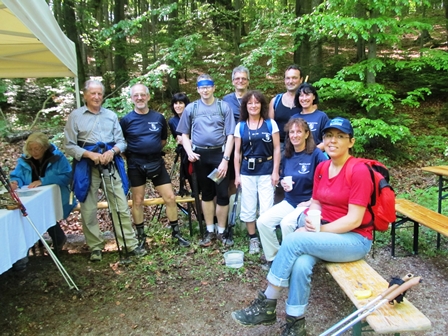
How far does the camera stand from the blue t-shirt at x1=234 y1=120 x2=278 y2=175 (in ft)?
12.3

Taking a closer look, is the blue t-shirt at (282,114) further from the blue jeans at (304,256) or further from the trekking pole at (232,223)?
the blue jeans at (304,256)

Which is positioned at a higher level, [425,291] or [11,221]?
[11,221]

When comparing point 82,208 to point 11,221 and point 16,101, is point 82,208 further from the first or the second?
point 16,101

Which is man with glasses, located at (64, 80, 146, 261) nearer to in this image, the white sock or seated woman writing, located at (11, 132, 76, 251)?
seated woman writing, located at (11, 132, 76, 251)

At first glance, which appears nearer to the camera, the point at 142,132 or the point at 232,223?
the point at 142,132

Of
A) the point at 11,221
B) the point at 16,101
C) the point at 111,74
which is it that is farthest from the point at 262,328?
the point at 16,101

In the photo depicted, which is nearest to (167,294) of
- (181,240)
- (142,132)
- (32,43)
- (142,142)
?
(181,240)

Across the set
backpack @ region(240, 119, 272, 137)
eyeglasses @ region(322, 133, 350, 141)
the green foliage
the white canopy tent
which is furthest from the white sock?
the green foliage

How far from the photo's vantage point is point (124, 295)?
331 cm

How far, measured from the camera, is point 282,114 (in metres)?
4.03

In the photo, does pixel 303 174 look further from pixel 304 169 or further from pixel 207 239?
pixel 207 239

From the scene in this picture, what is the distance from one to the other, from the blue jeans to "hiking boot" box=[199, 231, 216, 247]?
5.59 ft

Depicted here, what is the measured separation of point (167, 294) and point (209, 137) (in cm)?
175

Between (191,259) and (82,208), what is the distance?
1361 millimetres
